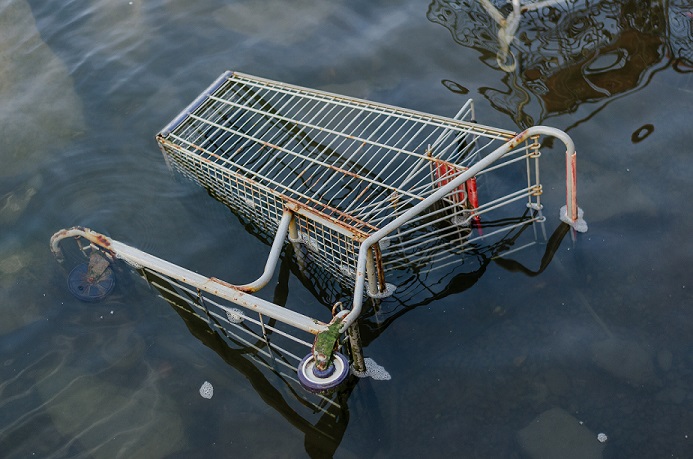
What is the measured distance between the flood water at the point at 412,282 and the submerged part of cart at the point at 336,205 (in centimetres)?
22

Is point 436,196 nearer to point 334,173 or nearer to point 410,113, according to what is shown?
point 410,113

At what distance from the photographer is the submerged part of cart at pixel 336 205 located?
180 inches

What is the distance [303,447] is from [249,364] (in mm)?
771

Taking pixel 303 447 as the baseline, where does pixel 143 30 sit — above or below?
above

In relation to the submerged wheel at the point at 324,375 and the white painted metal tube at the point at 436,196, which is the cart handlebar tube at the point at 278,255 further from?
the submerged wheel at the point at 324,375

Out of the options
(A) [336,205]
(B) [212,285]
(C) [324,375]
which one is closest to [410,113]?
(A) [336,205]

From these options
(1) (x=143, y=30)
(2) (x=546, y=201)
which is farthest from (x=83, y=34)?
(2) (x=546, y=201)

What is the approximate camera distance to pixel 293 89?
611cm

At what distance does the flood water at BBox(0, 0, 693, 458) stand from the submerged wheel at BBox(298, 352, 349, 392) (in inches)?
34.5

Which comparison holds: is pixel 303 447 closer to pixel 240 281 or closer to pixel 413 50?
pixel 240 281

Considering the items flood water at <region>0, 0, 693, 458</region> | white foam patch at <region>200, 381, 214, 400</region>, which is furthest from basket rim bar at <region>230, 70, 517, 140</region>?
white foam patch at <region>200, 381, 214, 400</region>

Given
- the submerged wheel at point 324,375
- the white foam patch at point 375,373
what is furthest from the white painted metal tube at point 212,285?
the white foam patch at point 375,373

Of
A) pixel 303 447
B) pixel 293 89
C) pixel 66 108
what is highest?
pixel 293 89

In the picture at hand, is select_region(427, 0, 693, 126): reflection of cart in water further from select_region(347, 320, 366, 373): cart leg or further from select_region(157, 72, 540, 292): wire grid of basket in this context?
select_region(347, 320, 366, 373): cart leg
